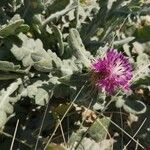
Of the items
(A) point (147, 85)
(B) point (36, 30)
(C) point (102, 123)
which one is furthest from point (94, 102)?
(B) point (36, 30)

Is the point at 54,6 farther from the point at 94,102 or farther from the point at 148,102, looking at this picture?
the point at 148,102

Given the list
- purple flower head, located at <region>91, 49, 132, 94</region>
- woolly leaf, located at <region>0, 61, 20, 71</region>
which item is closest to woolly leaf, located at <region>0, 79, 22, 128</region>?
woolly leaf, located at <region>0, 61, 20, 71</region>

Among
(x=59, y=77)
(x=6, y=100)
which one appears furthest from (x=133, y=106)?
(x=6, y=100)

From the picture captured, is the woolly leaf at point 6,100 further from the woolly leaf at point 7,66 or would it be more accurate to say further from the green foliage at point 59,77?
the woolly leaf at point 7,66

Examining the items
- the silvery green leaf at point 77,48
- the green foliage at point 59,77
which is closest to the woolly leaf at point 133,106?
the green foliage at point 59,77

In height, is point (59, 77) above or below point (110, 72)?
below

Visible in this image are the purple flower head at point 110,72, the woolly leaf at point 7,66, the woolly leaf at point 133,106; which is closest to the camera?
the purple flower head at point 110,72

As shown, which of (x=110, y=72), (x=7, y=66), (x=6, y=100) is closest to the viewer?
(x=110, y=72)

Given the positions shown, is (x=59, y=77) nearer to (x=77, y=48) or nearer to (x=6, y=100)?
(x=77, y=48)
